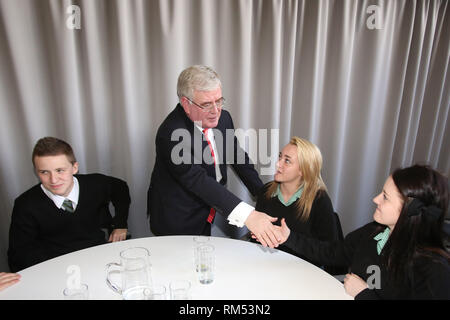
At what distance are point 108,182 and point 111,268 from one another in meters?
0.95

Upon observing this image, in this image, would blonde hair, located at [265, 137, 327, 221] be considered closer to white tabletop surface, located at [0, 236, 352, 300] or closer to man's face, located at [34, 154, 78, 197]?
white tabletop surface, located at [0, 236, 352, 300]

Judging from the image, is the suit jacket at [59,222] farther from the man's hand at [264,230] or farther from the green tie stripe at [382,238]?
the green tie stripe at [382,238]

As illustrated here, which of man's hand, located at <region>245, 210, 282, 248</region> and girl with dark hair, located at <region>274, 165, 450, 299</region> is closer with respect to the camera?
girl with dark hair, located at <region>274, 165, 450, 299</region>

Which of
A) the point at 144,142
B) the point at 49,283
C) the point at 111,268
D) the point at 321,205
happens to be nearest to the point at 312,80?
the point at 321,205

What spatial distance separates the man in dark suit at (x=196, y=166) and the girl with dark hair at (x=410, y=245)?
1.61ft

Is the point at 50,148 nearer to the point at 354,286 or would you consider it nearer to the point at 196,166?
the point at 196,166

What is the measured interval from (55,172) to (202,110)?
38.7 inches

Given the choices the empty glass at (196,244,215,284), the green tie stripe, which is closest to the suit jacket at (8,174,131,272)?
the empty glass at (196,244,215,284)

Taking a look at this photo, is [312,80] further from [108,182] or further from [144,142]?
[108,182]

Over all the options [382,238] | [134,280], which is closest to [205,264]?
[134,280]

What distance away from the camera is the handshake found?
1.60 m

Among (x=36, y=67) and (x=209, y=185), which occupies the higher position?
(x=36, y=67)

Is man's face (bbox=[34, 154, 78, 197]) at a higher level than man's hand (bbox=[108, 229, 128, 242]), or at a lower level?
higher

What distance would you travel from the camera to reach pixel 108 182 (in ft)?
7.36
